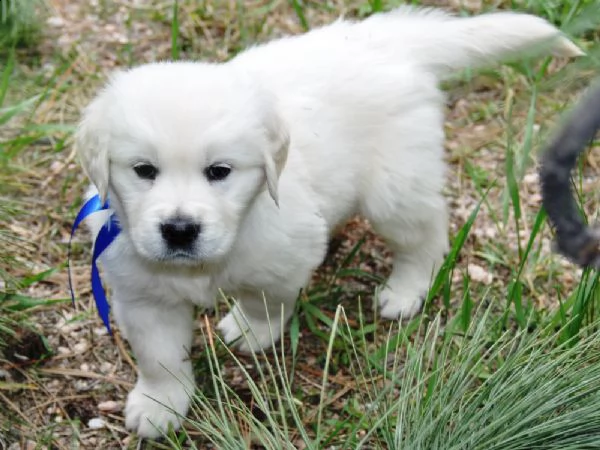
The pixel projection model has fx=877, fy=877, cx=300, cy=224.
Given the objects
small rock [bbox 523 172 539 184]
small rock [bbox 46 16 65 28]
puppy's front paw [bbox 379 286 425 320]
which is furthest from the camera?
small rock [bbox 46 16 65 28]

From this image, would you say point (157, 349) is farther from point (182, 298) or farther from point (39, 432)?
point (39, 432)

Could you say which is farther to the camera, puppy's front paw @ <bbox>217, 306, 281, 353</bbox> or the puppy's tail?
puppy's front paw @ <bbox>217, 306, 281, 353</bbox>

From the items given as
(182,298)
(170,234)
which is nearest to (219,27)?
Answer: (182,298)

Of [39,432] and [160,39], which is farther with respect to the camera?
[160,39]

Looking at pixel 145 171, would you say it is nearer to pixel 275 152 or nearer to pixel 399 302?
pixel 275 152

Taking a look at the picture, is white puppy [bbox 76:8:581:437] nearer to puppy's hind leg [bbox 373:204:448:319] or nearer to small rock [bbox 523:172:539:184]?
puppy's hind leg [bbox 373:204:448:319]

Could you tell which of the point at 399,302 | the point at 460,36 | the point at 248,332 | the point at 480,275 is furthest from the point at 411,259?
the point at 460,36

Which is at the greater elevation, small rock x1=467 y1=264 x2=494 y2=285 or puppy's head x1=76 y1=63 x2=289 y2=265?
puppy's head x1=76 y1=63 x2=289 y2=265

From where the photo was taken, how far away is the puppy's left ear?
233 cm

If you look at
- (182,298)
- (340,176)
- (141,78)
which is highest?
(141,78)

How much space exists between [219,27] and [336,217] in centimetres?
194

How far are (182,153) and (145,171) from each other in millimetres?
139

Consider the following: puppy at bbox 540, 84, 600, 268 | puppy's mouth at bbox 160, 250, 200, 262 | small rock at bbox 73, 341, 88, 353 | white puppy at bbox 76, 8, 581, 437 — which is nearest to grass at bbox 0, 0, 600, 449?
small rock at bbox 73, 341, 88, 353

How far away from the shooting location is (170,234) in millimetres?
2186
